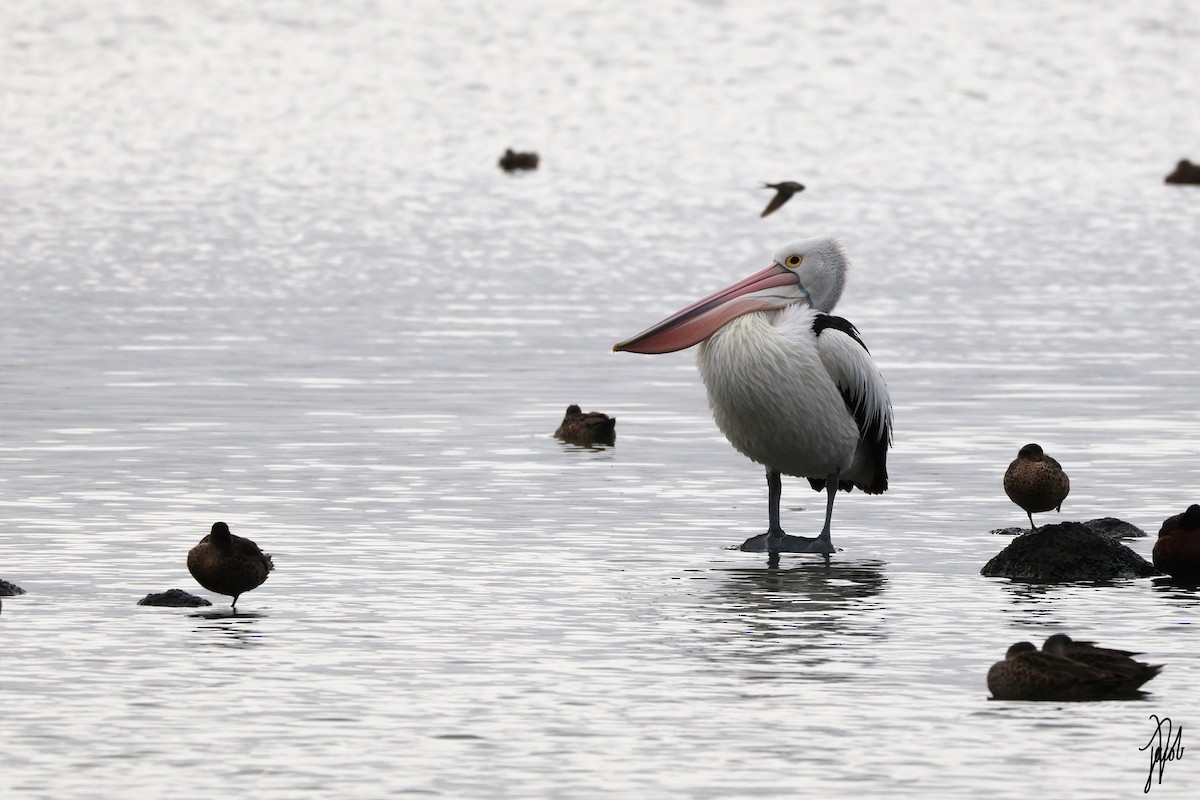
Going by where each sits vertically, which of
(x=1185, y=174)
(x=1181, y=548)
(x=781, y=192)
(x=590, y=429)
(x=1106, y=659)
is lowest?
(x=1106, y=659)

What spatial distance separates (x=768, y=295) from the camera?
538 inches

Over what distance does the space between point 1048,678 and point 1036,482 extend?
4.18 m

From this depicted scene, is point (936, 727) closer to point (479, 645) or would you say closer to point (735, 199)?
point (479, 645)

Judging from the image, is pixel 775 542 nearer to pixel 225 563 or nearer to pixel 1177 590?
pixel 1177 590

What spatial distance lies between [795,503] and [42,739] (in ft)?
22.4

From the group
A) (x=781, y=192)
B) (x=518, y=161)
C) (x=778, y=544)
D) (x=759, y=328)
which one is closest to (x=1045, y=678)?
(x=778, y=544)

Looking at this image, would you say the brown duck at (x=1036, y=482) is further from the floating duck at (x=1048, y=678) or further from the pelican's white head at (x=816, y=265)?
the floating duck at (x=1048, y=678)

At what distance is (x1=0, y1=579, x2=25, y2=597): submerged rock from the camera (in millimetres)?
11625

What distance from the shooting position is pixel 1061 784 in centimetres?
861

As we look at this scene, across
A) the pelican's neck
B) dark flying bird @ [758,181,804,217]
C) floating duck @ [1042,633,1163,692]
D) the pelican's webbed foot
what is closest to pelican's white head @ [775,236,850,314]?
the pelican's neck

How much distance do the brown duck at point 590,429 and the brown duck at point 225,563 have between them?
578 cm

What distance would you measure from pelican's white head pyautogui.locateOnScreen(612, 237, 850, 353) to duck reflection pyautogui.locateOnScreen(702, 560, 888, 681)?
1.39m

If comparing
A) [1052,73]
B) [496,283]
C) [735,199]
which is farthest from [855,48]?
[496,283]

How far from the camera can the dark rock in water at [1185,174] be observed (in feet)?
163
